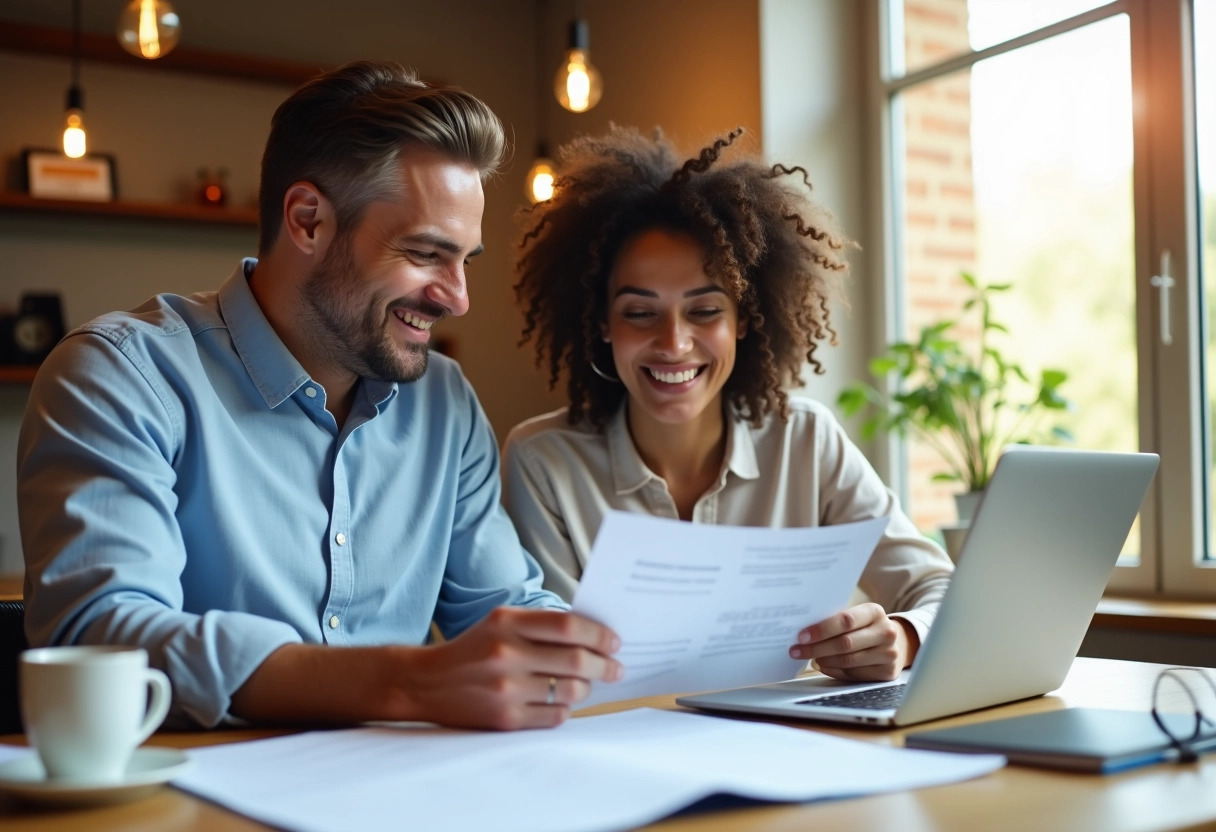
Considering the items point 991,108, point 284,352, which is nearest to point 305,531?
point 284,352

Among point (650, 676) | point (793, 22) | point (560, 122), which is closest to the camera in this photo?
point (650, 676)

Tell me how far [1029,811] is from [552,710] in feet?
1.40

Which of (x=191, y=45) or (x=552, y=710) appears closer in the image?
(x=552, y=710)

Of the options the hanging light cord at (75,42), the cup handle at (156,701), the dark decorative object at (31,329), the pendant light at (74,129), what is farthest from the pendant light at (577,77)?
the cup handle at (156,701)

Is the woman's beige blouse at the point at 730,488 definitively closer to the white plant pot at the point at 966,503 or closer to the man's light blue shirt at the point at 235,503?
the man's light blue shirt at the point at 235,503

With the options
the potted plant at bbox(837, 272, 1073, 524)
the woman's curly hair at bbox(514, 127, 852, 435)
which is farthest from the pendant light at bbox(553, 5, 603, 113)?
the potted plant at bbox(837, 272, 1073, 524)

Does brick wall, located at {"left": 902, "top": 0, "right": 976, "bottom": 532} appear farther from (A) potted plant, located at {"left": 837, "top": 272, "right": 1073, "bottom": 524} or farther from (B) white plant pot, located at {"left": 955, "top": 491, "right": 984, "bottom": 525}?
(B) white plant pot, located at {"left": 955, "top": 491, "right": 984, "bottom": 525}

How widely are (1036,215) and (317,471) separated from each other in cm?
224

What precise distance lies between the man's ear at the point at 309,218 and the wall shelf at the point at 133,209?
7.59 feet

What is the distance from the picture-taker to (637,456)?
1.95 meters

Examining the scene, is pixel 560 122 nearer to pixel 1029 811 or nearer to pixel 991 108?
pixel 991 108

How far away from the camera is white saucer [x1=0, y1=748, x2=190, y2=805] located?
2.64 feet

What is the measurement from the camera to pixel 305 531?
4.84ft

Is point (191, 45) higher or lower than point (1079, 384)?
higher
